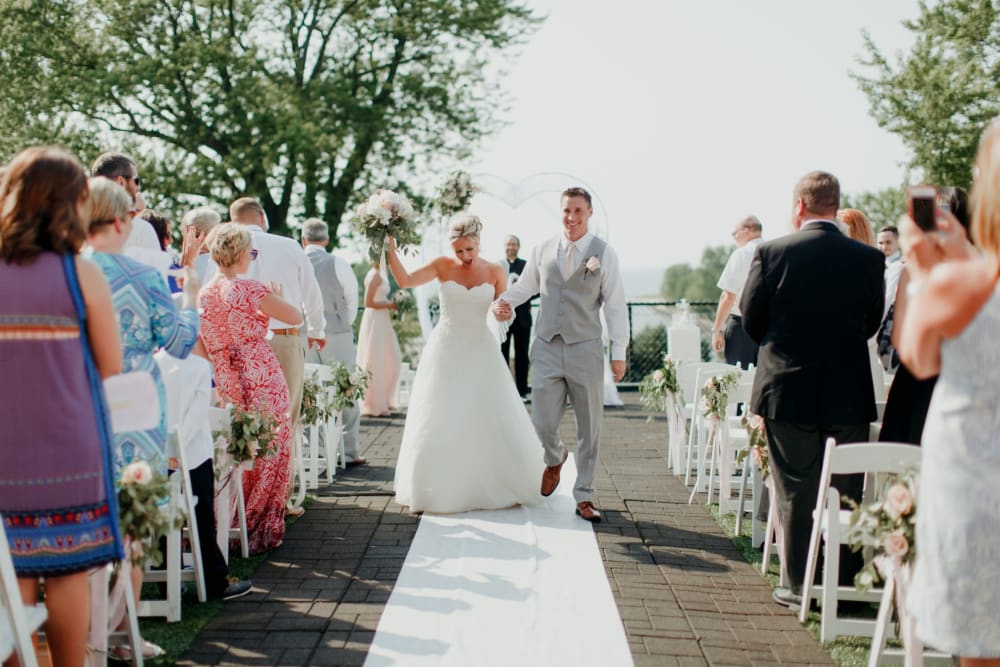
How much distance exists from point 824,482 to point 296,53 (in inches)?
840

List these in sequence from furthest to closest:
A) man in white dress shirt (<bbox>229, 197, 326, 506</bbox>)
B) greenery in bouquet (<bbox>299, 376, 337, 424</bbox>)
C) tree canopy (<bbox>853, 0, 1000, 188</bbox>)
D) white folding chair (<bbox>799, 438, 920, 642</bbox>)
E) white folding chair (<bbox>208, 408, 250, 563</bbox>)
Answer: tree canopy (<bbox>853, 0, 1000, 188</bbox>)
greenery in bouquet (<bbox>299, 376, 337, 424</bbox>)
man in white dress shirt (<bbox>229, 197, 326, 506</bbox>)
white folding chair (<bbox>208, 408, 250, 563</bbox>)
white folding chair (<bbox>799, 438, 920, 642</bbox>)

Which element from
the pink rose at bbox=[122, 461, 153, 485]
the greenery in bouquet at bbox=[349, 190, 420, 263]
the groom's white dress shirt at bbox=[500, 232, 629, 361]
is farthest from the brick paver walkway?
the greenery in bouquet at bbox=[349, 190, 420, 263]

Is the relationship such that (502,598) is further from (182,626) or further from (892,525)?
(892,525)

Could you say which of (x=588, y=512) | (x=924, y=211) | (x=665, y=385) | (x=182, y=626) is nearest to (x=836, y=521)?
(x=924, y=211)

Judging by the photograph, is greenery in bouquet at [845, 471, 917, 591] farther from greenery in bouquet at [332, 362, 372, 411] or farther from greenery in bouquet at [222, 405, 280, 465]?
greenery in bouquet at [332, 362, 372, 411]

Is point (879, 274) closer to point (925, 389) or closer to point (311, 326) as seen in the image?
point (925, 389)

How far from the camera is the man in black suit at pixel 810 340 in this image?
4.87 metres

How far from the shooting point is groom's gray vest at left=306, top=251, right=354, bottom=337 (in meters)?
9.57

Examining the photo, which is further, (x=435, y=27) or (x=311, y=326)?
(x=435, y=27)

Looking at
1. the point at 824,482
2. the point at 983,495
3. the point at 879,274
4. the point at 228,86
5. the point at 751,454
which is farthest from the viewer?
the point at 228,86

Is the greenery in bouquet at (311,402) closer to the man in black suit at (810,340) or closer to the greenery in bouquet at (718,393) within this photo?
the greenery in bouquet at (718,393)

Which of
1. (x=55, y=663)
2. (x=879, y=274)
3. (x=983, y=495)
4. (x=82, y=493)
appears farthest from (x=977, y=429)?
(x=55, y=663)

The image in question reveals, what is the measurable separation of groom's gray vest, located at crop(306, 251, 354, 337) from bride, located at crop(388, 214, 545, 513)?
2.51 m

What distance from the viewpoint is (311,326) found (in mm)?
7336
